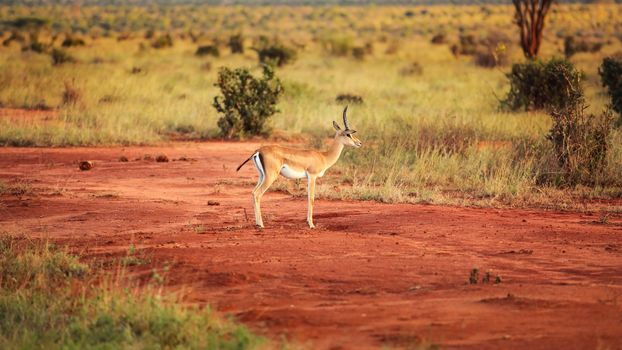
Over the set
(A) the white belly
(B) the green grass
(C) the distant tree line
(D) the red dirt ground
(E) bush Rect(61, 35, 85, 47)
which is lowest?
(D) the red dirt ground

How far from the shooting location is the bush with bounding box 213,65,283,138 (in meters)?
20.3

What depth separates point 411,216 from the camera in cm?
1152

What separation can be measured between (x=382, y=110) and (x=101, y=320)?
660 inches

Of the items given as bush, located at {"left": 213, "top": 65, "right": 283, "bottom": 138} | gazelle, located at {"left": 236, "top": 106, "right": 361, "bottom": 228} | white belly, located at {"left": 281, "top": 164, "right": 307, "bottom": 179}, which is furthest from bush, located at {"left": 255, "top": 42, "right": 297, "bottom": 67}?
white belly, located at {"left": 281, "top": 164, "right": 307, "bottom": 179}

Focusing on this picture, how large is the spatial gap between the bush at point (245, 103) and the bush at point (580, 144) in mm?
7282

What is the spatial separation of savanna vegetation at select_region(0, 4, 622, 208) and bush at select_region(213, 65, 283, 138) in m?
0.08

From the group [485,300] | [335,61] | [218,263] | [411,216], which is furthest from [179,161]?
[335,61]

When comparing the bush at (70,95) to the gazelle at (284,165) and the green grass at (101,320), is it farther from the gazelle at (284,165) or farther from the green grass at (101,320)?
the green grass at (101,320)

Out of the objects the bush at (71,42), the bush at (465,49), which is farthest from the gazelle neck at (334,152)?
the bush at (71,42)

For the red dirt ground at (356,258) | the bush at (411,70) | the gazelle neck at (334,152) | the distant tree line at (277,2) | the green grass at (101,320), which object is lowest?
the bush at (411,70)

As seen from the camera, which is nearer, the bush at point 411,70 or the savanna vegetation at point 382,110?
the savanna vegetation at point 382,110

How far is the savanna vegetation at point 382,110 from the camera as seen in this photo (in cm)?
1439

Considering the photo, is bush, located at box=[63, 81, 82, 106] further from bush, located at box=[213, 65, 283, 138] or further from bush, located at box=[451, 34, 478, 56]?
bush, located at box=[451, 34, 478, 56]

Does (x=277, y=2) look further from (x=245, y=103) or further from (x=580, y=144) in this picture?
(x=580, y=144)
